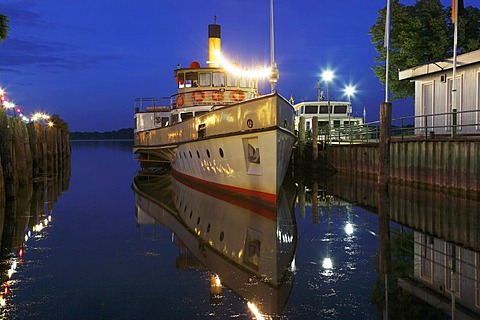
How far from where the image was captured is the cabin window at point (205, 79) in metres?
22.5

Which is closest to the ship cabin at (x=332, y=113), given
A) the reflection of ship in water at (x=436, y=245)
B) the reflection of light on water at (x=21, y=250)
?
the reflection of ship in water at (x=436, y=245)

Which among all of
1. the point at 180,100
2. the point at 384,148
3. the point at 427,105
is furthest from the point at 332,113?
the point at 384,148

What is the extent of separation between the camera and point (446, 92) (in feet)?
69.7

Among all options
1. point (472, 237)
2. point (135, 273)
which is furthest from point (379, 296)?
point (472, 237)

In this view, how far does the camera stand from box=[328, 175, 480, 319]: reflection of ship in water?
6172mm

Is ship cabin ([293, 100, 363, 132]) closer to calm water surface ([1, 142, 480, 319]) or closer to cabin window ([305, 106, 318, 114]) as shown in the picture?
cabin window ([305, 106, 318, 114])

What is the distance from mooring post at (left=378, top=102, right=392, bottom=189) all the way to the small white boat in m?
3.37

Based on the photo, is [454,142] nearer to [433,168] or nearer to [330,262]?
[433,168]

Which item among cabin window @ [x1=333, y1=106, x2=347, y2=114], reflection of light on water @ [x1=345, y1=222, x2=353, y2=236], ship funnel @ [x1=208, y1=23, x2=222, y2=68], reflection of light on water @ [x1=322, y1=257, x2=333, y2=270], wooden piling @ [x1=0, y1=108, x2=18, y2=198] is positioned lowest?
reflection of light on water @ [x1=322, y1=257, x2=333, y2=270]

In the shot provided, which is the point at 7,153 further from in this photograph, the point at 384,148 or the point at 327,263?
the point at 327,263

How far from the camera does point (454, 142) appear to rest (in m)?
15.1

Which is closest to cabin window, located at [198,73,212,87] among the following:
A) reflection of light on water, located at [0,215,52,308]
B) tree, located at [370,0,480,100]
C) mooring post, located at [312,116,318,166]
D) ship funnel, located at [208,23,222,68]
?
ship funnel, located at [208,23,222,68]

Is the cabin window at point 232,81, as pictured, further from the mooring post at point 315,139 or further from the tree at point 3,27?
the tree at point 3,27

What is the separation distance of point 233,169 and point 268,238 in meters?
5.39
